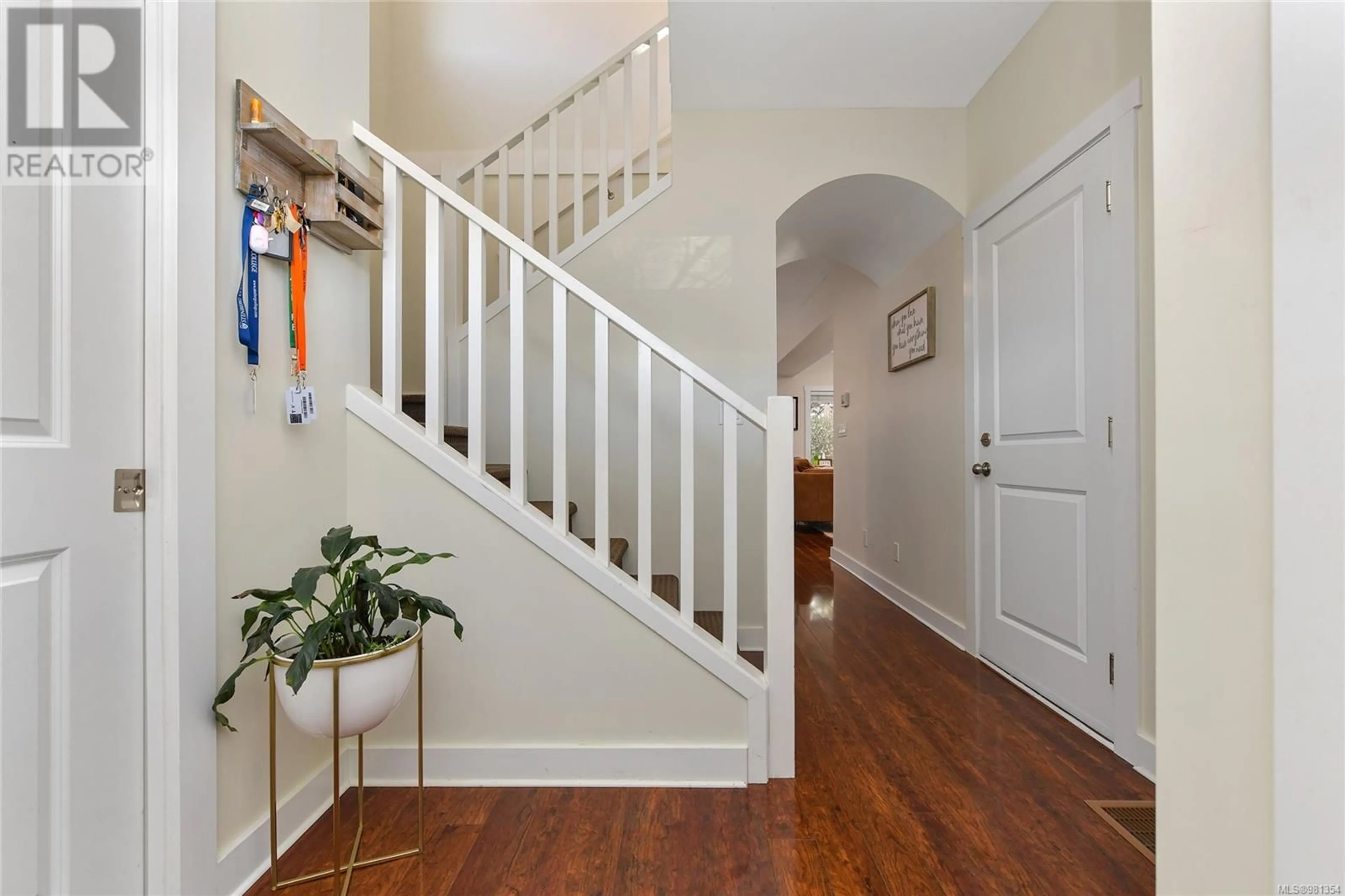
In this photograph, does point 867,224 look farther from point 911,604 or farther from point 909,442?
point 911,604

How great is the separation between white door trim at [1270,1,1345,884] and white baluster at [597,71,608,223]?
232 cm

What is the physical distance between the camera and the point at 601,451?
5.13ft

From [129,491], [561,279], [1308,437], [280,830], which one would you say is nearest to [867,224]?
[561,279]

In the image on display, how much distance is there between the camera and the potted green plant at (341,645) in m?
1.02

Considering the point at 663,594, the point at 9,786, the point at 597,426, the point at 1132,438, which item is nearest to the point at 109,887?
the point at 9,786

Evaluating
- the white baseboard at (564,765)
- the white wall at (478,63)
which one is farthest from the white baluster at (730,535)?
the white wall at (478,63)

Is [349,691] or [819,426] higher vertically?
[819,426]

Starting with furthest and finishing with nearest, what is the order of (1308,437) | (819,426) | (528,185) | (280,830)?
(819,426), (528,185), (280,830), (1308,437)

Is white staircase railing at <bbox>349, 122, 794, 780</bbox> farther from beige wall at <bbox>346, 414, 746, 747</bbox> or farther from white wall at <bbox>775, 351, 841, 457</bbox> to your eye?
white wall at <bbox>775, 351, 841, 457</bbox>

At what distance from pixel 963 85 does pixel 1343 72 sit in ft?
7.31

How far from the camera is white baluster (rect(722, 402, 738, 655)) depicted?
1537 mm

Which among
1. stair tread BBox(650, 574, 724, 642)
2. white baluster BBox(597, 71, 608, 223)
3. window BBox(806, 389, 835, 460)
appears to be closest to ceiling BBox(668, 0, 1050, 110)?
white baluster BBox(597, 71, 608, 223)

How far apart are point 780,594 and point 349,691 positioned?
3.33 feet

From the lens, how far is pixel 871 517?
386 cm
